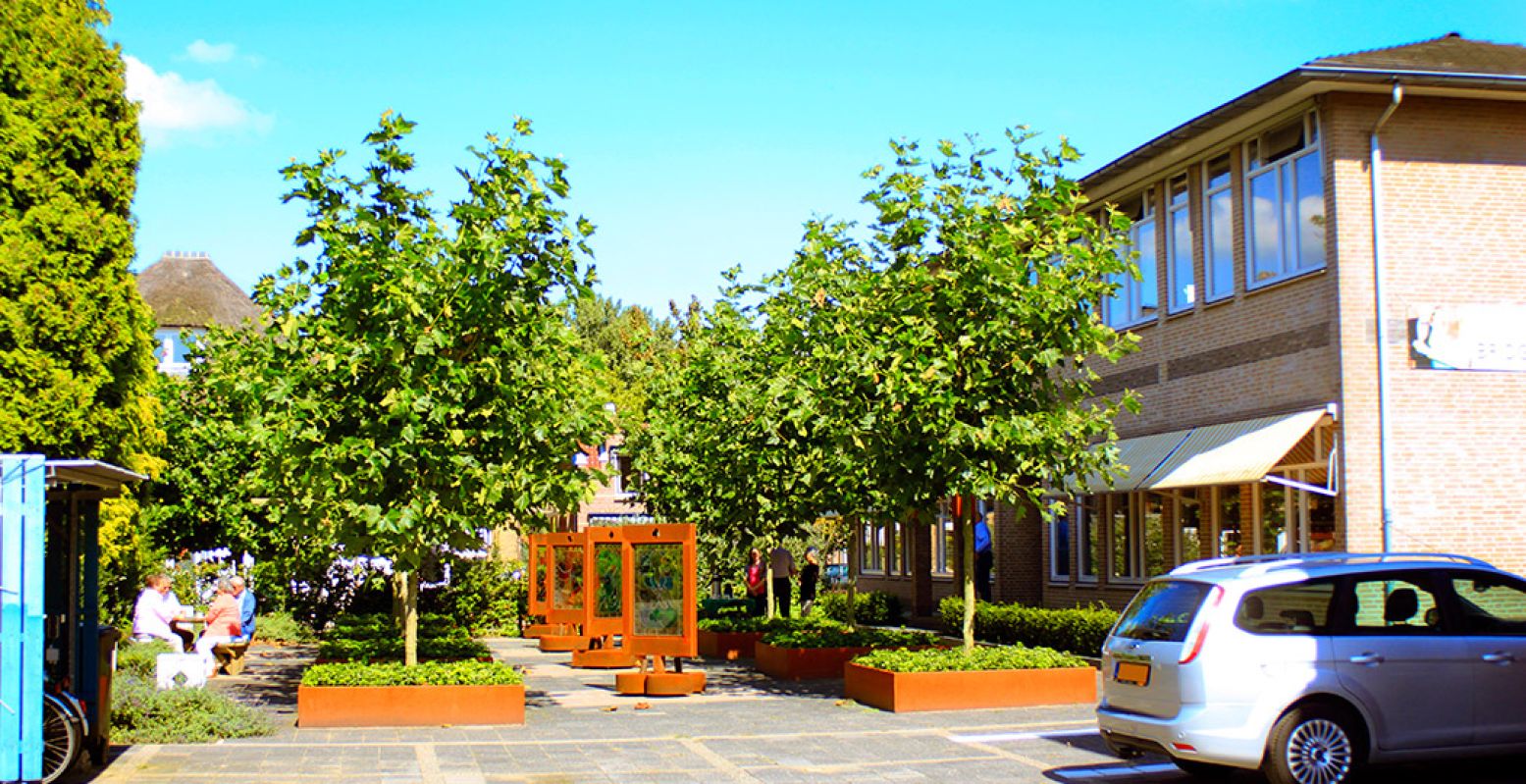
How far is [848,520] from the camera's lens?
2336cm

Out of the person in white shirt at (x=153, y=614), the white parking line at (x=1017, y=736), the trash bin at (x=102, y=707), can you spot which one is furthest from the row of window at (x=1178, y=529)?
the person in white shirt at (x=153, y=614)

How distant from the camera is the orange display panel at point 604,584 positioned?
60.1 ft

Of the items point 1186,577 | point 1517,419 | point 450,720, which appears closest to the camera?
point 1186,577

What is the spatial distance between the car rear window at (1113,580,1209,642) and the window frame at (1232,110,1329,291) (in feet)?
30.4

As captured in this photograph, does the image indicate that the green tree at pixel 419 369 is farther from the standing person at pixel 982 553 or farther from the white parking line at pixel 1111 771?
the standing person at pixel 982 553

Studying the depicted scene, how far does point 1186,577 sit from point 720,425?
13315mm

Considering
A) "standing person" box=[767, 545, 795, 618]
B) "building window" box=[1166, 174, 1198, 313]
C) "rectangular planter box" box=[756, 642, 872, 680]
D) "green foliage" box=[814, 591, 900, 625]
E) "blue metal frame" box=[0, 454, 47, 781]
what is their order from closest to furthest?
"blue metal frame" box=[0, 454, 47, 781] < "rectangular planter box" box=[756, 642, 872, 680] < "building window" box=[1166, 174, 1198, 313] < "standing person" box=[767, 545, 795, 618] < "green foliage" box=[814, 591, 900, 625]

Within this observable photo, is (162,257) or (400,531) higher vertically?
(162,257)

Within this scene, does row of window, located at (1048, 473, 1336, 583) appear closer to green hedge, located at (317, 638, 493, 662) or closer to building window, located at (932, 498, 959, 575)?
building window, located at (932, 498, 959, 575)

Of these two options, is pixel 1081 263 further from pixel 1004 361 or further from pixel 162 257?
pixel 162 257

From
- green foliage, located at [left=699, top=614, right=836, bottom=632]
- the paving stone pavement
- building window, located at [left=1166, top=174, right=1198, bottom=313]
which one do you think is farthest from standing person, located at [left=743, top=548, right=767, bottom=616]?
the paving stone pavement

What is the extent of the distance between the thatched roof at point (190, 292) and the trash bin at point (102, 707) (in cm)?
4403

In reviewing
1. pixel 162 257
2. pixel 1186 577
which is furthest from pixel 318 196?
pixel 162 257

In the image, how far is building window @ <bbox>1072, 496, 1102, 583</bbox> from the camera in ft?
85.3
